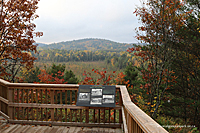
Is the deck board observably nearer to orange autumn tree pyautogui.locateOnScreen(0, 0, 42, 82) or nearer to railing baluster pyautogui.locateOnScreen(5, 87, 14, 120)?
railing baluster pyautogui.locateOnScreen(5, 87, 14, 120)

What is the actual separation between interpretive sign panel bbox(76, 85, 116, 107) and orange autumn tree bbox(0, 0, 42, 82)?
4662 millimetres

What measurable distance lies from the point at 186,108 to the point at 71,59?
16691mm

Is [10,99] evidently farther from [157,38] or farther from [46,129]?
[157,38]

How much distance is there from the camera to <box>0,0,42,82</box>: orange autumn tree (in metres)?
6.89

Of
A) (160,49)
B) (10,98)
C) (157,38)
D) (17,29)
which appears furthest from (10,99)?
(157,38)

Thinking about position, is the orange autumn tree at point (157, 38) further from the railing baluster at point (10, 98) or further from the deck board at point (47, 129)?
the railing baluster at point (10, 98)

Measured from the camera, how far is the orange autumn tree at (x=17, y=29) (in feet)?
22.6

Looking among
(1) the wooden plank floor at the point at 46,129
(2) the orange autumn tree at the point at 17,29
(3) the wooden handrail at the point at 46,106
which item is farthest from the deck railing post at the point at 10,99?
(2) the orange autumn tree at the point at 17,29

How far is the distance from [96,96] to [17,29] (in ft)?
17.7

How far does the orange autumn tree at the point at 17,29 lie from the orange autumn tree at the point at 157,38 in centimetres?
503

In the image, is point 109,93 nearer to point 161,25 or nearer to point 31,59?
point 161,25

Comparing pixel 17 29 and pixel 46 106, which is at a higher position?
pixel 17 29

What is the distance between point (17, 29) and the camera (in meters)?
7.11

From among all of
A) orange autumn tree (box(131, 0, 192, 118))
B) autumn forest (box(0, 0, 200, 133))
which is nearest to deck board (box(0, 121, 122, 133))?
orange autumn tree (box(131, 0, 192, 118))
